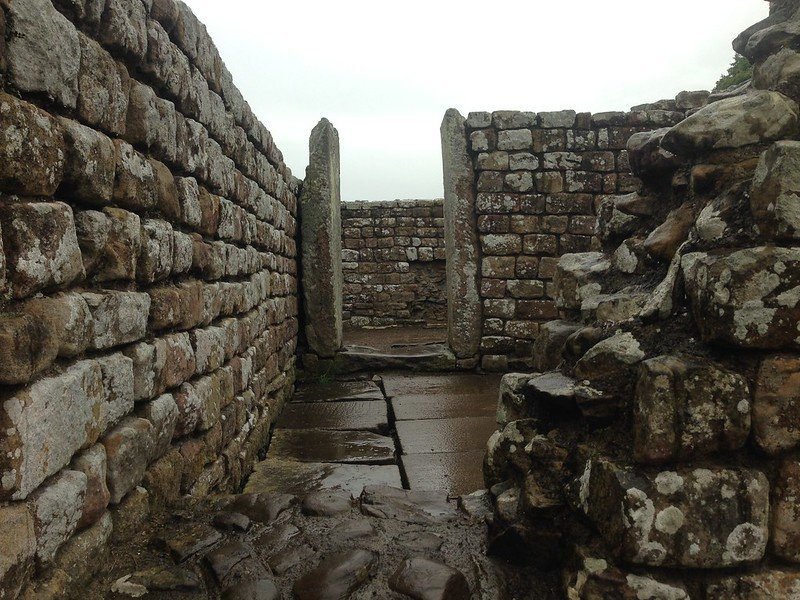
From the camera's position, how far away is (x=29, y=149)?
1.37 meters

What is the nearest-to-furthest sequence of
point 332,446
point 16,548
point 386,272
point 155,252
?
point 16,548
point 155,252
point 332,446
point 386,272

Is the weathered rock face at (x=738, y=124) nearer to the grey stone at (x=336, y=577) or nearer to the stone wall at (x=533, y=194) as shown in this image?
the grey stone at (x=336, y=577)

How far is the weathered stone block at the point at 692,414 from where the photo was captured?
1.52 meters

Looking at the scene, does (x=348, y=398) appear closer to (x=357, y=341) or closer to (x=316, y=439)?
(x=316, y=439)

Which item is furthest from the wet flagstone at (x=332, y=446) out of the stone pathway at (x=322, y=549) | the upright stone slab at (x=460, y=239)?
the upright stone slab at (x=460, y=239)

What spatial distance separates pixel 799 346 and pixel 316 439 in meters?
3.44

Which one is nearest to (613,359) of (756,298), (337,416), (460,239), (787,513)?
(756,298)

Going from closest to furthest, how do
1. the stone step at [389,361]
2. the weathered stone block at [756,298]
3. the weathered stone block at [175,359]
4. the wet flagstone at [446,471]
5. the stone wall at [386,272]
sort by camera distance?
the weathered stone block at [756,298], the weathered stone block at [175,359], the wet flagstone at [446,471], the stone step at [389,361], the stone wall at [386,272]

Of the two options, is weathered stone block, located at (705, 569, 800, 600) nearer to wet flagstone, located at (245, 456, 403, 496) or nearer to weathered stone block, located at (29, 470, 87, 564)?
weathered stone block, located at (29, 470, 87, 564)

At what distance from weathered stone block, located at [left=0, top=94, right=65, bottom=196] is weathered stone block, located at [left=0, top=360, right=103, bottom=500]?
452 millimetres

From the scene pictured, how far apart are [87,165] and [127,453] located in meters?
0.86

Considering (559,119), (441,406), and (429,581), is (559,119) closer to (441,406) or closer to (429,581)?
(441,406)

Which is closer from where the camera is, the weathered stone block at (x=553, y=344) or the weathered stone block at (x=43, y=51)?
the weathered stone block at (x=43, y=51)

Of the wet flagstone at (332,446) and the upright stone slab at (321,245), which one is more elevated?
the upright stone slab at (321,245)
